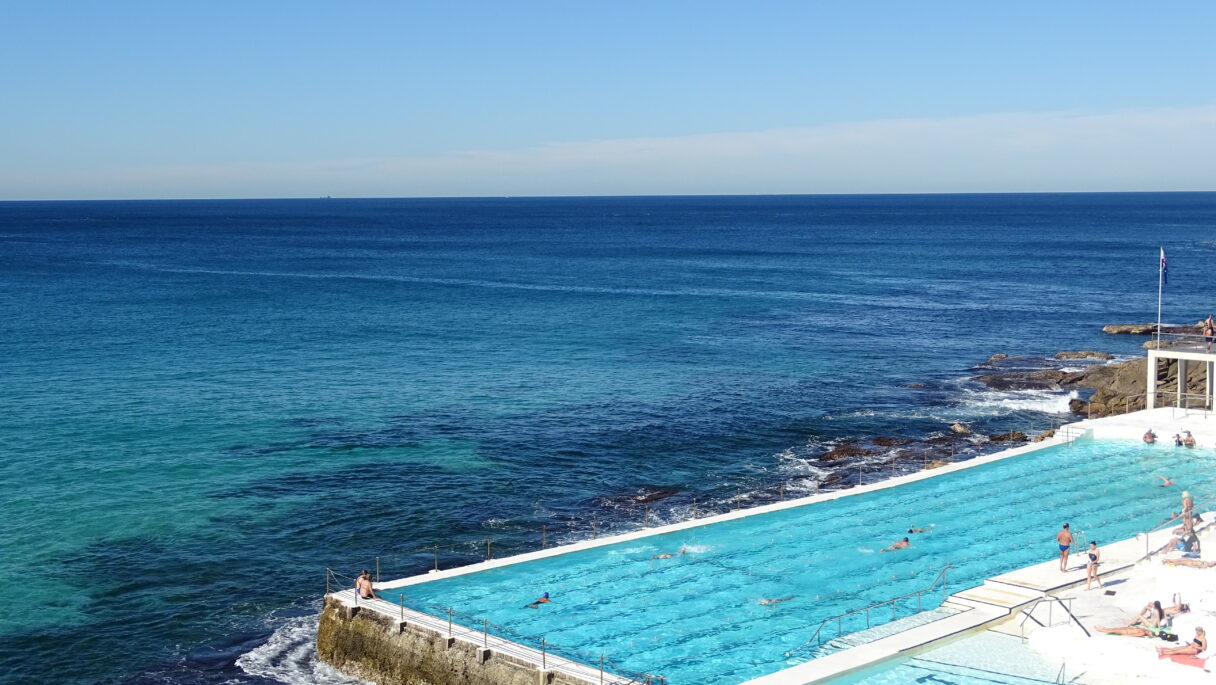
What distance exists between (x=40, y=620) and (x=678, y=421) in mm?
28185

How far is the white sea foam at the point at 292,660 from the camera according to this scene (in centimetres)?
2661

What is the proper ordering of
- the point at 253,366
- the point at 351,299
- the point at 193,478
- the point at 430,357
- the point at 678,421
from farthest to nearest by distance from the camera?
the point at 351,299 < the point at 430,357 < the point at 253,366 < the point at 678,421 < the point at 193,478

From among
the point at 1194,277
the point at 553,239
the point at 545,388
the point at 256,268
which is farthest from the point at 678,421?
the point at 553,239

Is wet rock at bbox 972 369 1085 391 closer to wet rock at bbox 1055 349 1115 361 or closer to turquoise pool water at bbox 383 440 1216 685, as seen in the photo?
wet rock at bbox 1055 349 1115 361

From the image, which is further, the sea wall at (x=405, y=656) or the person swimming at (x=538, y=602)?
the person swimming at (x=538, y=602)

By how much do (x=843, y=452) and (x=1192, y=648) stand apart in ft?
83.1

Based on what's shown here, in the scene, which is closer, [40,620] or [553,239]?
[40,620]

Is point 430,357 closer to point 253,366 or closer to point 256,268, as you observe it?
point 253,366

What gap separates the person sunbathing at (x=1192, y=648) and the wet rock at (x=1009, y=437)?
27.3m

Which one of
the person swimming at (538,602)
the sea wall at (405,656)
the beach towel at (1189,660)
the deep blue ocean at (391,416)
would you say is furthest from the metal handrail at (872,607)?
the deep blue ocean at (391,416)

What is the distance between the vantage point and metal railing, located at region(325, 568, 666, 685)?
22.6 metres

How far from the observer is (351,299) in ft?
325

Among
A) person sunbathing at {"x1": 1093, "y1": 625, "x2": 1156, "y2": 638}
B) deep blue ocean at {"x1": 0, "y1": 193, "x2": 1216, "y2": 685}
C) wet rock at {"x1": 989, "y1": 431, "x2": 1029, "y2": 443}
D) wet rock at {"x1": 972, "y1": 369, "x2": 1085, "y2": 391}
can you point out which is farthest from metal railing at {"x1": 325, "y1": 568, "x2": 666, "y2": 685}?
wet rock at {"x1": 972, "y1": 369, "x2": 1085, "y2": 391}

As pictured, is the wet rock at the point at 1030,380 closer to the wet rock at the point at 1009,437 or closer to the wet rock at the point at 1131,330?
the wet rock at the point at 1009,437
